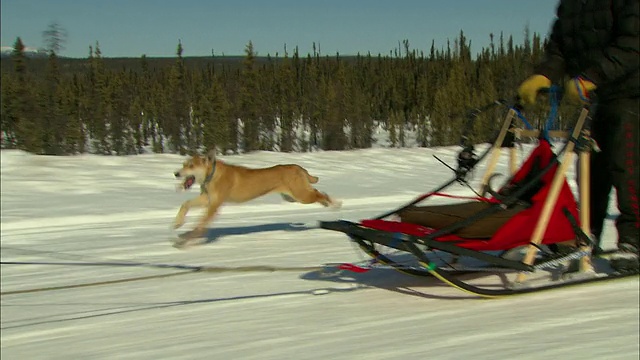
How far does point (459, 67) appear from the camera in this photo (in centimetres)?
3144

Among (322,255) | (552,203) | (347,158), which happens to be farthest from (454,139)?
(552,203)

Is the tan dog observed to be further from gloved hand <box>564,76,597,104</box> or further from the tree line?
gloved hand <box>564,76,597,104</box>

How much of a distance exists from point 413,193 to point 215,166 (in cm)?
399

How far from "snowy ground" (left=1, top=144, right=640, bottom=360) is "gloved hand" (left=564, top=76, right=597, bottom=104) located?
3.58 ft

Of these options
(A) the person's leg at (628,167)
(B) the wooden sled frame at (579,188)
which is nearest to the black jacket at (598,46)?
(A) the person's leg at (628,167)

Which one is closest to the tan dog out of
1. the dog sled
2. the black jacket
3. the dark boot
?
the dog sled

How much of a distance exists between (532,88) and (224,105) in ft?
28.9

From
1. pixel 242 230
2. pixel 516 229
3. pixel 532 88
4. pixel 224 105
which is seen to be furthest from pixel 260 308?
pixel 224 105

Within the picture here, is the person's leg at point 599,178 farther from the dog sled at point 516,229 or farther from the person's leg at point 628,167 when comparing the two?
the dog sled at point 516,229

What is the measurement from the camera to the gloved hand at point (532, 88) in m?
3.80

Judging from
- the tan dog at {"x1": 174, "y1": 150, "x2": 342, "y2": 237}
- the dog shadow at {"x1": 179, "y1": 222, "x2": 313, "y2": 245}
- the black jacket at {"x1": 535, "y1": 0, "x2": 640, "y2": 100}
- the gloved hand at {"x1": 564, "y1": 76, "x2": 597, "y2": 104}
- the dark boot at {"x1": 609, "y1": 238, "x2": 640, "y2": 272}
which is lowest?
the dog shadow at {"x1": 179, "y1": 222, "x2": 313, "y2": 245}

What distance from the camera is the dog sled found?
336 centimetres

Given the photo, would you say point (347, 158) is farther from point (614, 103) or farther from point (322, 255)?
point (614, 103)

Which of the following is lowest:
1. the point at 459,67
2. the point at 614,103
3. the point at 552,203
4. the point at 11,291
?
the point at 11,291
